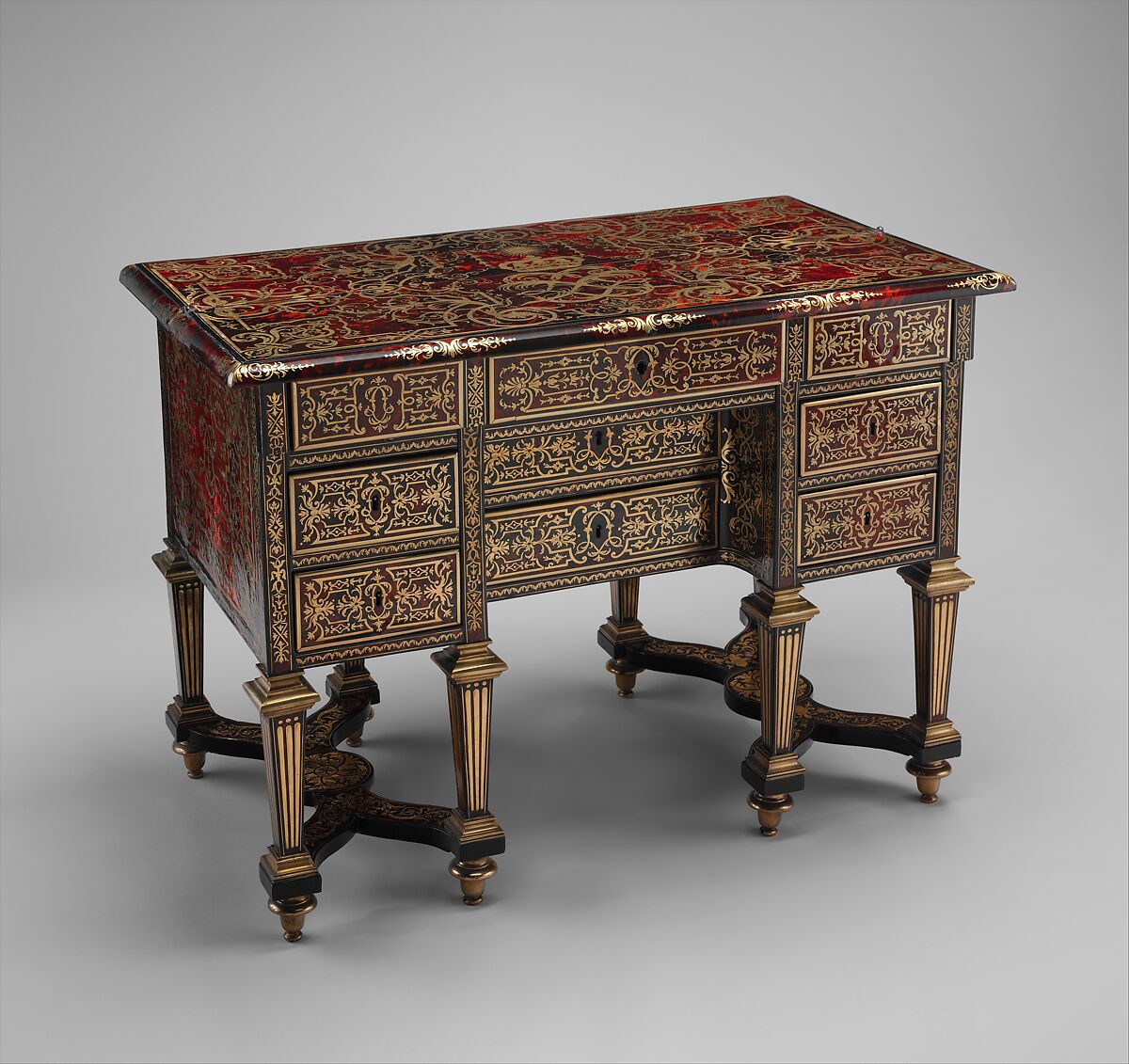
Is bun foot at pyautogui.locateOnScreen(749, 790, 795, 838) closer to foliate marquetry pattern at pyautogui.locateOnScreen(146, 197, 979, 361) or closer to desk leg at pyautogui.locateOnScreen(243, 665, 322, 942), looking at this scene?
desk leg at pyautogui.locateOnScreen(243, 665, 322, 942)

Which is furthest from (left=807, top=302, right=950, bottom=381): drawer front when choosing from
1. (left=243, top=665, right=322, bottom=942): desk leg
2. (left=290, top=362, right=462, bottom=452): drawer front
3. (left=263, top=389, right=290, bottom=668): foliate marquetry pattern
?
(left=243, top=665, right=322, bottom=942): desk leg

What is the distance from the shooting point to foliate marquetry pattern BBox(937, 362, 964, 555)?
15.2 feet

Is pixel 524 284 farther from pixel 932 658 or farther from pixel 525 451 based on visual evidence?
pixel 932 658

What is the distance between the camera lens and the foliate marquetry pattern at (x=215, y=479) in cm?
417

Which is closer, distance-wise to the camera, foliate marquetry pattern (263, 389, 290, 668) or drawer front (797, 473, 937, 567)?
foliate marquetry pattern (263, 389, 290, 668)

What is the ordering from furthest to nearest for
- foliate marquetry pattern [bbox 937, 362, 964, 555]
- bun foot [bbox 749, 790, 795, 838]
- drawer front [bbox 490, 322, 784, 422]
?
1. bun foot [bbox 749, 790, 795, 838]
2. foliate marquetry pattern [bbox 937, 362, 964, 555]
3. drawer front [bbox 490, 322, 784, 422]

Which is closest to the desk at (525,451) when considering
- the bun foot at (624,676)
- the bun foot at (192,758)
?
the bun foot at (192,758)

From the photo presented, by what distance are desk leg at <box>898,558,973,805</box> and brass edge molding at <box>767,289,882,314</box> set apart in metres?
0.66

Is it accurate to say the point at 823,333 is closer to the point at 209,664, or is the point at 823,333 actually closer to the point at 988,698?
the point at 988,698

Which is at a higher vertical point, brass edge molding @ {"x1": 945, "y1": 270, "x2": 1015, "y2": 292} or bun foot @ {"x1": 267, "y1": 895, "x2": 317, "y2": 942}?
brass edge molding @ {"x1": 945, "y1": 270, "x2": 1015, "y2": 292}

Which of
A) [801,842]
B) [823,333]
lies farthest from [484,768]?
[823,333]

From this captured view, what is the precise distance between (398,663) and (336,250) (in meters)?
1.27

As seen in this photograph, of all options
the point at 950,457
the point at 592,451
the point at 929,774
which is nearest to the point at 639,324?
the point at 592,451

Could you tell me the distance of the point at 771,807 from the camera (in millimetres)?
4793
